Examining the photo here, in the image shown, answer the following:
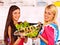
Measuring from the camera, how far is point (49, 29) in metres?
0.83

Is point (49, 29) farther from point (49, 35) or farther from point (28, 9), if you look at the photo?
point (28, 9)

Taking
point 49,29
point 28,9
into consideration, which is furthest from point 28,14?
point 49,29

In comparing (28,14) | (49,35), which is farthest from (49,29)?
(28,14)

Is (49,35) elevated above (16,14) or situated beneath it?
situated beneath

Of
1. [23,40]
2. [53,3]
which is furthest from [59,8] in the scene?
[23,40]

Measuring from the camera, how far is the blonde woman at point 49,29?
0.82m

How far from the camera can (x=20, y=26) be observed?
0.83 metres

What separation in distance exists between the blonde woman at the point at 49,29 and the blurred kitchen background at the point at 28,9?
0.02m

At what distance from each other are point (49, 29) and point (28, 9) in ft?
0.56

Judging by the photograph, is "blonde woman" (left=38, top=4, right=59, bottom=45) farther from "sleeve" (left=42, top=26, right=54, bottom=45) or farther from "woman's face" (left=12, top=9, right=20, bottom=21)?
"woman's face" (left=12, top=9, right=20, bottom=21)

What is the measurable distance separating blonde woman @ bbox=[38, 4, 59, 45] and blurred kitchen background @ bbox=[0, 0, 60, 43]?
24mm

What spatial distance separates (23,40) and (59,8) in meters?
0.28

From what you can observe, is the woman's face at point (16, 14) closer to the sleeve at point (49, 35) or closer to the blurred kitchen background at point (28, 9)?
the blurred kitchen background at point (28, 9)

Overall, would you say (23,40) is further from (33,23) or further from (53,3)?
(53,3)
